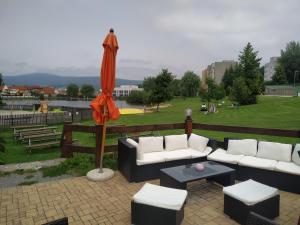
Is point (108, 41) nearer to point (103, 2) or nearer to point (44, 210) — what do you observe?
point (44, 210)

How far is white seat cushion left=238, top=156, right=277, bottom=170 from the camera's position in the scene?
4.46m

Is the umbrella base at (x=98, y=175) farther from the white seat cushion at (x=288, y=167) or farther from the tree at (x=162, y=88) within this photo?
the tree at (x=162, y=88)

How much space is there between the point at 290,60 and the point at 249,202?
61762 millimetres

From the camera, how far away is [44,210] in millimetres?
3619

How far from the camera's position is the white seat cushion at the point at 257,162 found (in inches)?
176

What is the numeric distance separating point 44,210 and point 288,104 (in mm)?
27205

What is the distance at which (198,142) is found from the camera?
5.74 metres

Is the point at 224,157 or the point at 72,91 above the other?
the point at 72,91

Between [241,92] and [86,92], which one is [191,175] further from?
[86,92]

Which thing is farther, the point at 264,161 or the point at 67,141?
the point at 67,141

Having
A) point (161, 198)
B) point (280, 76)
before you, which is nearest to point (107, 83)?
point (161, 198)

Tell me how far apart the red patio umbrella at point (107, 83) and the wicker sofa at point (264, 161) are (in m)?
2.58

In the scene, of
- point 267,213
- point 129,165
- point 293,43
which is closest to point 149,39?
point 129,165

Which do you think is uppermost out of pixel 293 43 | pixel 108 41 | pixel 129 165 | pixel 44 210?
pixel 293 43
